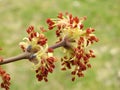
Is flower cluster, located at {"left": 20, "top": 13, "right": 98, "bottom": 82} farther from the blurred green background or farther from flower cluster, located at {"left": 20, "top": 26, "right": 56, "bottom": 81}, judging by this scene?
the blurred green background

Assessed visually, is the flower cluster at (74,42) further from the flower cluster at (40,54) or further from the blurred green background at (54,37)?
the blurred green background at (54,37)

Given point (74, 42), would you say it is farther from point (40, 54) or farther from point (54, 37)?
point (54, 37)

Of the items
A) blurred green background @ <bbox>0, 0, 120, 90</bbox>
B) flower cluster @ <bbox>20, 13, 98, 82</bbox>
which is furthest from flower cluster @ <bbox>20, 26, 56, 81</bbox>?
blurred green background @ <bbox>0, 0, 120, 90</bbox>

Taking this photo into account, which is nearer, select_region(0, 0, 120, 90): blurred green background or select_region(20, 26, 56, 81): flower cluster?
select_region(20, 26, 56, 81): flower cluster

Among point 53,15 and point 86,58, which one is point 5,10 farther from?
point 86,58

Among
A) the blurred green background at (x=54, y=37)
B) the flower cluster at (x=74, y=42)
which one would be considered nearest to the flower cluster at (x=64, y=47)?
the flower cluster at (x=74, y=42)

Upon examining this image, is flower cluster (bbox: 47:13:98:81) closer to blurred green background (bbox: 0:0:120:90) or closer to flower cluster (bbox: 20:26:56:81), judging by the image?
flower cluster (bbox: 20:26:56:81)

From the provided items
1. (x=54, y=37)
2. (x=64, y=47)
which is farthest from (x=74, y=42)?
(x=54, y=37)
